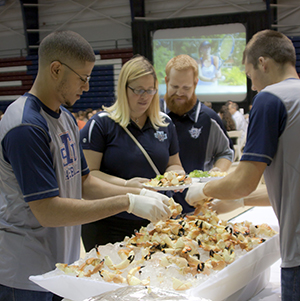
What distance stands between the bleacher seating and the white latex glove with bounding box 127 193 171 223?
11.6m

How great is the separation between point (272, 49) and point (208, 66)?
10818 mm

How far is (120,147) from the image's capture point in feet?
6.91

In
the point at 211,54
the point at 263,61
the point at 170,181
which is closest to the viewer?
the point at 263,61

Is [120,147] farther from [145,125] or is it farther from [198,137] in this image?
[198,137]

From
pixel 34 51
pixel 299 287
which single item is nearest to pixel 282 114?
pixel 299 287

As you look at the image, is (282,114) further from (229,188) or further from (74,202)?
(74,202)

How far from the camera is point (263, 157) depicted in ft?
4.20

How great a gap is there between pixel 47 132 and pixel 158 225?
62 centimetres

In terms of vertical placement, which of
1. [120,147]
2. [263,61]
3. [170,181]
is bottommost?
[170,181]

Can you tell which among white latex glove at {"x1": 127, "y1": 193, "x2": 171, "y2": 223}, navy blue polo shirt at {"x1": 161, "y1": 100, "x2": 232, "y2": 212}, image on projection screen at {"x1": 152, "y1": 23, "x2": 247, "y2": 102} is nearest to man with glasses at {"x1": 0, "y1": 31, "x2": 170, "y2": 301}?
white latex glove at {"x1": 127, "y1": 193, "x2": 171, "y2": 223}

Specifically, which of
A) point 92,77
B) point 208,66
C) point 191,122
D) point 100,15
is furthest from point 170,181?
point 100,15

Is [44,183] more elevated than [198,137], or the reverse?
[44,183]

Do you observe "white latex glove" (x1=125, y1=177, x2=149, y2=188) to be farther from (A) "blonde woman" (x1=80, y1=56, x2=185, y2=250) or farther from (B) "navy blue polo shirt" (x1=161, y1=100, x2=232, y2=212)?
(B) "navy blue polo shirt" (x1=161, y1=100, x2=232, y2=212)

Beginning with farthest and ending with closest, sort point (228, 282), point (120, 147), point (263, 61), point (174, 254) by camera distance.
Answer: point (120, 147) < point (263, 61) < point (174, 254) < point (228, 282)
